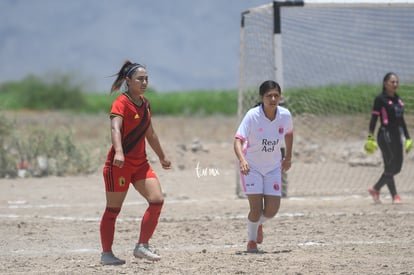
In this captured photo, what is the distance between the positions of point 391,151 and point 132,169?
6056 mm

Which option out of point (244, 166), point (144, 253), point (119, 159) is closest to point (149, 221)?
point (144, 253)

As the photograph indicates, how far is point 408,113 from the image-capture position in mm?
17359

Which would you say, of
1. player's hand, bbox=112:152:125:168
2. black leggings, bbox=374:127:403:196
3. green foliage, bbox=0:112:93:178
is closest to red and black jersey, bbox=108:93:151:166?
player's hand, bbox=112:152:125:168

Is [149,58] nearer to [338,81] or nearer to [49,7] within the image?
[49,7]

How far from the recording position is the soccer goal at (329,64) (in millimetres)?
14891

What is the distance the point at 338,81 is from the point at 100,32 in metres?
74.2

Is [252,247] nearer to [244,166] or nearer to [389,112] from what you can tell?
[244,166]

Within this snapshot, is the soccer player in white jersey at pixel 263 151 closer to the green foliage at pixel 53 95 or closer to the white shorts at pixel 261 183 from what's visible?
the white shorts at pixel 261 183

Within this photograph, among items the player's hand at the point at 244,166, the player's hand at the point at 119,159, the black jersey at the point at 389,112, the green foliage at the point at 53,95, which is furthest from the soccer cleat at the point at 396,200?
the green foliage at the point at 53,95

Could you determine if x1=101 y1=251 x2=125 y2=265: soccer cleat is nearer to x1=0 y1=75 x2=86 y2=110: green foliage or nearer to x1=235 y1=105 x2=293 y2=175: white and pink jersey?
x1=235 y1=105 x2=293 y2=175: white and pink jersey

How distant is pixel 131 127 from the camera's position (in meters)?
8.54

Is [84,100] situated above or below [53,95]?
below

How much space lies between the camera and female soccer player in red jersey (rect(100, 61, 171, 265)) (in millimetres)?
8492

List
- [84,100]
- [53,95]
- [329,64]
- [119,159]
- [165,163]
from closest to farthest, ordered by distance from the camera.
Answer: [119,159] < [165,163] < [329,64] < [53,95] < [84,100]
